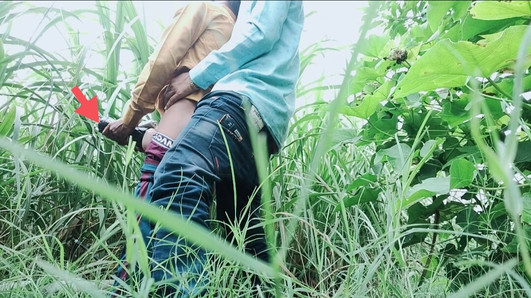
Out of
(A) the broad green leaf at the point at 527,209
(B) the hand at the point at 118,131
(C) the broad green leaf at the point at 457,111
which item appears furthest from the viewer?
(B) the hand at the point at 118,131

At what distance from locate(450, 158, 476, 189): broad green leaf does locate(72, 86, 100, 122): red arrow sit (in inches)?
41.2

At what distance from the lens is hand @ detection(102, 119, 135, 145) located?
48.4 inches

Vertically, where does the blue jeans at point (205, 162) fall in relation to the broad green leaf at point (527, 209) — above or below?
below

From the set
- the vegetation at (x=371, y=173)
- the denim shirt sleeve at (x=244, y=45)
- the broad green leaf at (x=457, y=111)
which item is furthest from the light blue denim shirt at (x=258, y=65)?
the broad green leaf at (x=457, y=111)

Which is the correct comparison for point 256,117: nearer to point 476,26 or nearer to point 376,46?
point 376,46

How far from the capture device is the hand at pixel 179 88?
1180 mm

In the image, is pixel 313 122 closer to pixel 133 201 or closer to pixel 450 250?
pixel 450 250

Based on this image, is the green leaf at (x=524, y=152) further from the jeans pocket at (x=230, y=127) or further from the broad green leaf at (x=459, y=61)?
the jeans pocket at (x=230, y=127)

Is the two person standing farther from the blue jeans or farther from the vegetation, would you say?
the vegetation

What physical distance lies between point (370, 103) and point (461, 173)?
21cm

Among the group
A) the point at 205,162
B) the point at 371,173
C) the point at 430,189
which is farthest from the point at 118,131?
the point at 430,189

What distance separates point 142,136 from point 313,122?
0.57 meters

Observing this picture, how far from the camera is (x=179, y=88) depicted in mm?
1189

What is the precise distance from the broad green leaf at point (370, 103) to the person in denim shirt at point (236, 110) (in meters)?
0.29
